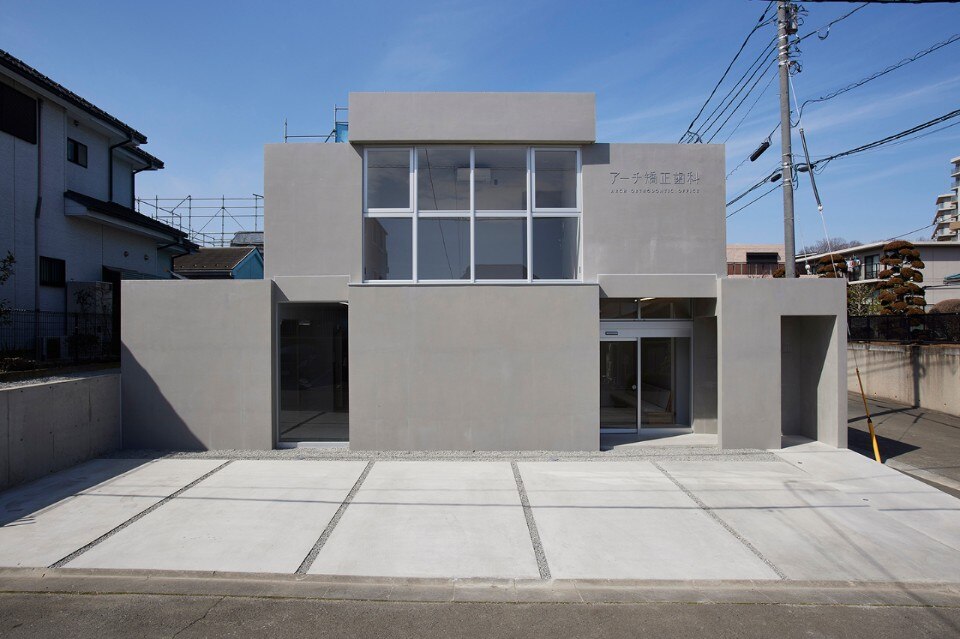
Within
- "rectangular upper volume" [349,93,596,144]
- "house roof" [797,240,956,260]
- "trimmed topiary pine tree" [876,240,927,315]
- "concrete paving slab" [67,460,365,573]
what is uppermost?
"house roof" [797,240,956,260]

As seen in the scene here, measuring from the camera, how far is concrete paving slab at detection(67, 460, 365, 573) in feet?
17.4

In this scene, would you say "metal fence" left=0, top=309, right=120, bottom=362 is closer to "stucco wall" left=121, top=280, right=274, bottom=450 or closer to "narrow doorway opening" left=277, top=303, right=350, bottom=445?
"stucco wall" left=121, top=280, right=274, bottom=450

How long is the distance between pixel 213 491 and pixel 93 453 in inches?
133

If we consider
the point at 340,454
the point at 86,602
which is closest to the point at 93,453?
the point at 340,454

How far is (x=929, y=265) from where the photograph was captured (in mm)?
32000

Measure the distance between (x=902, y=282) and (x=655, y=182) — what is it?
18421mm

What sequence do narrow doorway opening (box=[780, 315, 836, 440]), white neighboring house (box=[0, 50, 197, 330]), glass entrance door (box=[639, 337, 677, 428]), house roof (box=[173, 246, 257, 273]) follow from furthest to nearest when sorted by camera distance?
house roof (box=[173, 246, 257, 273])
white neighboring house (box=[0, 50, 197, 330])
glass entrance door (box=[639, 337, 677, 428])
narrow doorway opening (box=[780, 315, 836, 440])

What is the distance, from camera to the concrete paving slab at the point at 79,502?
222 inches

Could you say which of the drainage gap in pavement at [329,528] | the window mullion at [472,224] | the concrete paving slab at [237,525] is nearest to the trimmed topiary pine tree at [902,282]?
the window mullion at [472,224]

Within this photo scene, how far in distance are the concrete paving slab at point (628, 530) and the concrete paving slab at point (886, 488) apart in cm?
263

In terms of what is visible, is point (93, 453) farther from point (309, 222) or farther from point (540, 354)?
point (540, 354)

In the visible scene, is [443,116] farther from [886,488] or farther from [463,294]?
[886,488]

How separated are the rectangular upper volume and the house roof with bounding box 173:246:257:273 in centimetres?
1223

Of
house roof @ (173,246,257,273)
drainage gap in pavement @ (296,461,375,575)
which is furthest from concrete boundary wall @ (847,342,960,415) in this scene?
house roof @ (173,246,257,273)
